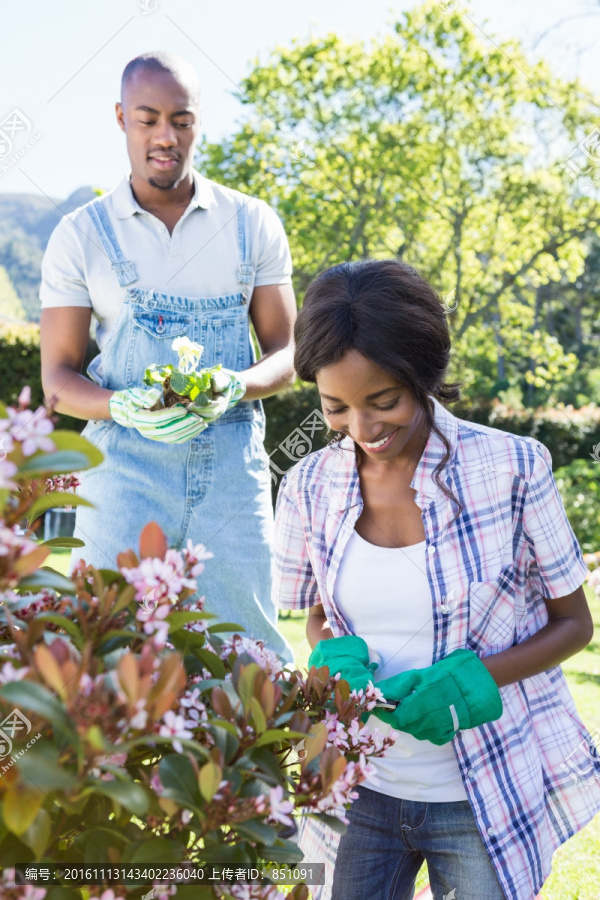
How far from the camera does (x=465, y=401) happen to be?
34.2 feet

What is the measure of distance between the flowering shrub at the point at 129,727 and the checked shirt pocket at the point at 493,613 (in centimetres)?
59

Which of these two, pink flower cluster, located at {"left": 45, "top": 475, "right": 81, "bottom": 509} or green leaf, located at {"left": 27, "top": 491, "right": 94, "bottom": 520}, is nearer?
green leaf, located at {"left": 27, "top": 491, "right": 94, "bottom": 520}

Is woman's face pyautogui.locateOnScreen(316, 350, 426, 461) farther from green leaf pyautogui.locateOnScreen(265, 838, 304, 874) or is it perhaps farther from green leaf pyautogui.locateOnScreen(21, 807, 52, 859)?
green leaf pyautogui.locateOnScreen(21, 807, 52, 859)

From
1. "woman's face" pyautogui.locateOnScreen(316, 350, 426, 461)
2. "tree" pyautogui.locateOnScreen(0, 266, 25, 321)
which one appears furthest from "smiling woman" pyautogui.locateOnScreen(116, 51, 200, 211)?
"tree" pyautogui.locateOnScreen(0, 266, 25, 321)

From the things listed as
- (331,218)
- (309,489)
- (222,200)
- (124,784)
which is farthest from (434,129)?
(124,784)

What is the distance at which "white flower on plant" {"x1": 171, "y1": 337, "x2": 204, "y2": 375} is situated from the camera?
2.28 m

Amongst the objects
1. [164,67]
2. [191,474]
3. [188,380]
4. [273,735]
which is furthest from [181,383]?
[273,735]

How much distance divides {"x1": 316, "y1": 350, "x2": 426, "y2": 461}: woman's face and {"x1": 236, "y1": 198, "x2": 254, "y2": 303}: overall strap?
0.88m

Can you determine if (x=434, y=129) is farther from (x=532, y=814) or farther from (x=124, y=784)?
(x=124, y=784)

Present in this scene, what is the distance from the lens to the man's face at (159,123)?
226 centimetres

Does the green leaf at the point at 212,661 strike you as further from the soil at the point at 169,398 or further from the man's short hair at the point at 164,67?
the man's short hair at the point at 164,67

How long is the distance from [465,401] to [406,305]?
29.6ft

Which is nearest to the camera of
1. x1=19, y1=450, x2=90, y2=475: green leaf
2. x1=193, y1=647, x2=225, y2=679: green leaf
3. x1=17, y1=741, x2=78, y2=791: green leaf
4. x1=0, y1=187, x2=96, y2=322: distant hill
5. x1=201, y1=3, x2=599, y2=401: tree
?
x1=17, y1=741, x2=78, y2=791: green leaf

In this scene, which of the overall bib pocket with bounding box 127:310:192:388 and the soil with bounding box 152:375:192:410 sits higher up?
the overall bib pocket with bounding box 127:310:192:388
